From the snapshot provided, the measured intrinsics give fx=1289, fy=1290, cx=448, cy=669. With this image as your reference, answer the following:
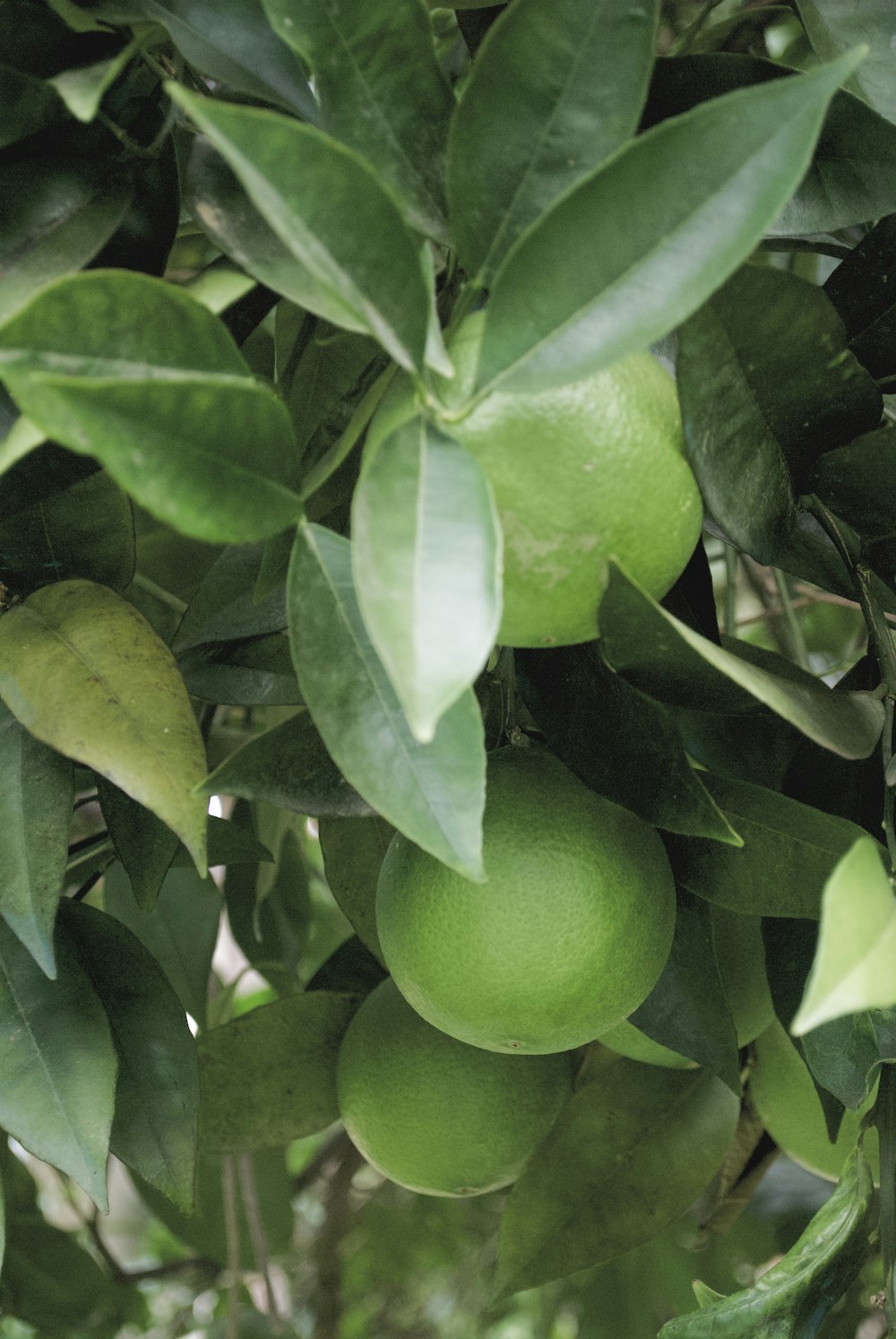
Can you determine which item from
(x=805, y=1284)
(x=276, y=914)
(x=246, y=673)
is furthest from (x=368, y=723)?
(x=276, y=914)

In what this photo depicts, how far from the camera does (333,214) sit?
0.35 m

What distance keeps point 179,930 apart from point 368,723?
0.50 meters

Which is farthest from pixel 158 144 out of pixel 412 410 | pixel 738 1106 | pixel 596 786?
pixel 738 1106

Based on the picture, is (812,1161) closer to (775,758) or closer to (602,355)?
(775,758)

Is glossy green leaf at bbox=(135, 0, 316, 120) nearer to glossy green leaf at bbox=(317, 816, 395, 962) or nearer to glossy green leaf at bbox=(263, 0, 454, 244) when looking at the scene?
glossy green leaf at bbox=(263, 0, 454, 244)

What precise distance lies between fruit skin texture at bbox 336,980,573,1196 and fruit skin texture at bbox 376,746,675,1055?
0.46 ft

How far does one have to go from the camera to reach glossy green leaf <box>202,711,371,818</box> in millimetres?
499

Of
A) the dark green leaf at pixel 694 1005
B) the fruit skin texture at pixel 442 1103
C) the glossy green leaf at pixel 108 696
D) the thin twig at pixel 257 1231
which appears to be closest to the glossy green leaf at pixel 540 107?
the glossy green leaf at pixel 108 696

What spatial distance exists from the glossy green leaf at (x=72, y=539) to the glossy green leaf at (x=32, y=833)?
0.08 metres

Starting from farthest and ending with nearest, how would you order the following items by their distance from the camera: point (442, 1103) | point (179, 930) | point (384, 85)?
point (179, 930) → point (442, 1103) → point (384, 85)

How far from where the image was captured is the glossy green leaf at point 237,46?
473 mm

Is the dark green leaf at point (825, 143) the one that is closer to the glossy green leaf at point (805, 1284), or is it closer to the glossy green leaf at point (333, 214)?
the glossy green leaf at point (333, 214)

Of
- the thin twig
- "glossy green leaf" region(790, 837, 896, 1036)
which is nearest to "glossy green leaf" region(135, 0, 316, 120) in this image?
"glossy green leaf" region(790, 837, 896, 1036)

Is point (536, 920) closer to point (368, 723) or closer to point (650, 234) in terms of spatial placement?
point (368, 723)
